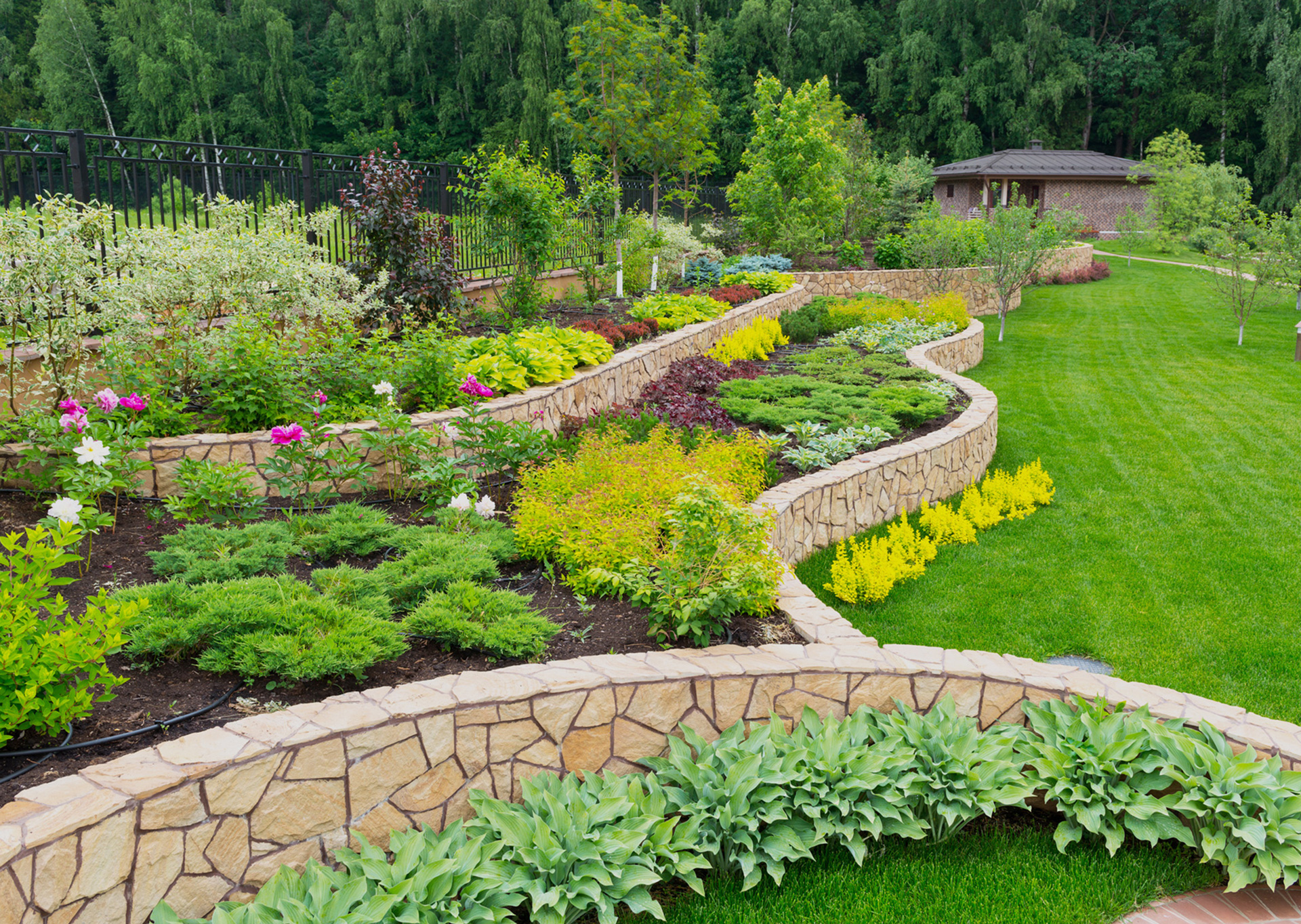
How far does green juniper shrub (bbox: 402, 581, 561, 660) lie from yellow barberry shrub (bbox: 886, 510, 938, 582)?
279 centimetres

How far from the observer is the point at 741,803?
323 cm

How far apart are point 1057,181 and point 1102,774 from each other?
39339 millimetres

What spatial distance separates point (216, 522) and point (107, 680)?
2067 millimetres

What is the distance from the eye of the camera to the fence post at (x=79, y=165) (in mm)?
6918

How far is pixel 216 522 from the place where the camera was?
4.93m

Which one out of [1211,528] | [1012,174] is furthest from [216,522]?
[1012,174]

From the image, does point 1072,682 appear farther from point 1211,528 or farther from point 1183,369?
point 1183,369

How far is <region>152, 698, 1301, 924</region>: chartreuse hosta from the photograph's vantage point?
2.86m

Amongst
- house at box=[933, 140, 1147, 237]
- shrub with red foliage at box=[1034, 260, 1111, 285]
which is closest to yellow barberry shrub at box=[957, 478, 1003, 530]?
shrub with red foliage at box=[1034, 260, 1111, 285]

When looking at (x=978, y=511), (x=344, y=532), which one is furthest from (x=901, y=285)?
(x=344, y=532)

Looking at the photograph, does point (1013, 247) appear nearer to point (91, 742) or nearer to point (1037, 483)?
point (1037, 483)

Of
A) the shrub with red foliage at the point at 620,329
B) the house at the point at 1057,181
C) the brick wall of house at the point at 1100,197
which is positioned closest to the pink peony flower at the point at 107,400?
the shrub with red foliage at the point at 620,329

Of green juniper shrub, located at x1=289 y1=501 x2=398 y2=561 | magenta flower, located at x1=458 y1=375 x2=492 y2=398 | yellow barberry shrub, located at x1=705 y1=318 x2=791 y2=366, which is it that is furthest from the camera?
yellow barberry shrub, located at x1=705 y1=318 x2=791 y2=366

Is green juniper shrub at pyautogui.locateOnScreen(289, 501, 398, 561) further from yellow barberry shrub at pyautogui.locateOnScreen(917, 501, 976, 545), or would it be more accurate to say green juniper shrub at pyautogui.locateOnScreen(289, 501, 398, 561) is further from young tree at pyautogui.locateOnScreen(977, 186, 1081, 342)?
young tree at pyautogui.locateOnScreen(977, 186, 1081, 342)
